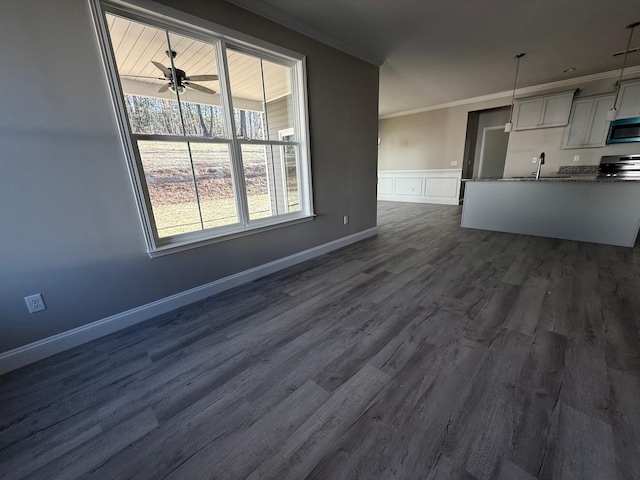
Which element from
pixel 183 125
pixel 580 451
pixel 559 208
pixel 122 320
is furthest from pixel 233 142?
pixel 559 208

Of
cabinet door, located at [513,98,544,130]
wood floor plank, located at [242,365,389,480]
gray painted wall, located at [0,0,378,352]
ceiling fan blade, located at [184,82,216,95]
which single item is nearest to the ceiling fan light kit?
ceiling fan blade, located at [184,82,216,95]

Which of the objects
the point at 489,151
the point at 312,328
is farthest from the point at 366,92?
the point at 489,151

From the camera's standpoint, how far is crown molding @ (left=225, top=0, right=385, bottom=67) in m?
2.33

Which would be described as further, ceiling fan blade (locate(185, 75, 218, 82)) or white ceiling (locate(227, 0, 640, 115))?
white ceiling (locate(227, 0, 640, 115))

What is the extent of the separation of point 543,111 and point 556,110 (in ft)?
0.66

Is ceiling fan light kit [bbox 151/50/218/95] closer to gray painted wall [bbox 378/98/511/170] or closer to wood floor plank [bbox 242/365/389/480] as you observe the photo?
wood floor plank [bbox 242/365/389/480]

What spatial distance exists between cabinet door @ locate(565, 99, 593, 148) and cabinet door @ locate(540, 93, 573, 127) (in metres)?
0.15

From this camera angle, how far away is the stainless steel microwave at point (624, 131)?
4.36 meters

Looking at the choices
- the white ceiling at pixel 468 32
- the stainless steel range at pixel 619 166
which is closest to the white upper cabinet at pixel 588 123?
the stainless steel range at pixel 619 166

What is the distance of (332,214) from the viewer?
3590mm

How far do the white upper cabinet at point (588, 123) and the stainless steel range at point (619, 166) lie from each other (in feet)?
1.11

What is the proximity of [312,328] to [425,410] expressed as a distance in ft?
3.02

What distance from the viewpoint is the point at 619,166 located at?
458 cm

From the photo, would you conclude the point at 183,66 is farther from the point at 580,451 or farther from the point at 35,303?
the point at 580,451
